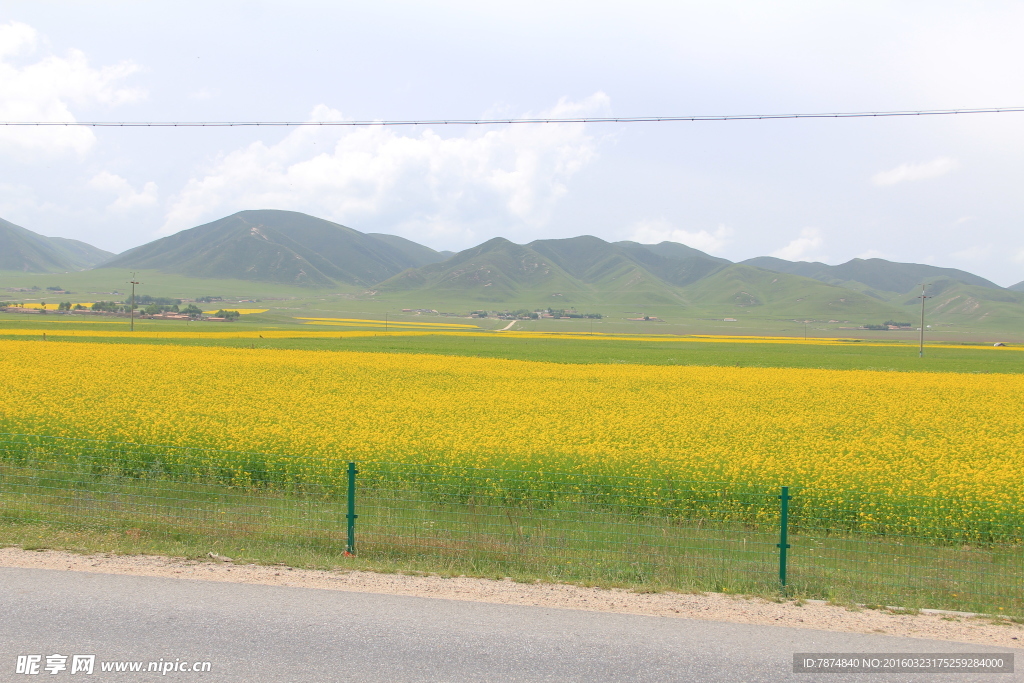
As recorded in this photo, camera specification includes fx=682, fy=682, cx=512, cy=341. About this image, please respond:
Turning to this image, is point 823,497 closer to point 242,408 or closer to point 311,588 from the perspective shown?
point 311,588

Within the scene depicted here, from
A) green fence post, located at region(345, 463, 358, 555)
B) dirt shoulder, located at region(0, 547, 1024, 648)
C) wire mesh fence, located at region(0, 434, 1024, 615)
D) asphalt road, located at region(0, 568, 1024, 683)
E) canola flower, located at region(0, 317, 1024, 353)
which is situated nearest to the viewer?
asphalt road, located at region(0, 568, 1024, 683)

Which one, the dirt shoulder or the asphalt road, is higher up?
the asphalt road

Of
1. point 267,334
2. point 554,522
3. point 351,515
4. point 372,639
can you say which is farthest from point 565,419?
point 267,334

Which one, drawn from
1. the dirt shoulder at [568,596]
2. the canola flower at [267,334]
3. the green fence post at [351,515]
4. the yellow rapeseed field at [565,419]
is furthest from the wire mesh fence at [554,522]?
the canola flower at [267,334]

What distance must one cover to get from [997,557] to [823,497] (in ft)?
8.30

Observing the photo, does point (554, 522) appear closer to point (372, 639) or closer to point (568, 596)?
point (568, 596)

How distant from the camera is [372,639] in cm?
655

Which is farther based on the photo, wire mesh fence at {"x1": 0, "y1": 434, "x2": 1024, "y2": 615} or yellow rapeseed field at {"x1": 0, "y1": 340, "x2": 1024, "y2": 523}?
yellow rapeseed field at {"x1": 0, "y1": 340, "x2": 1024, "y2": 523}

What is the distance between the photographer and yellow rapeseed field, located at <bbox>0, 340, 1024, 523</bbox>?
1352 centimetres

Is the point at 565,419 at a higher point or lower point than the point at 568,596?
higher

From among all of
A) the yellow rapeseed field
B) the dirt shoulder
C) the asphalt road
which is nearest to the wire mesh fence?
the dirt shoulder

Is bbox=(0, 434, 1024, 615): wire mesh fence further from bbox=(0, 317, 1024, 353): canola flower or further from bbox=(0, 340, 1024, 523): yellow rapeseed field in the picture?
bbox=(0, 317, 1024, 353): canola flower

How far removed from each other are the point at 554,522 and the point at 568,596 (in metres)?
3.31

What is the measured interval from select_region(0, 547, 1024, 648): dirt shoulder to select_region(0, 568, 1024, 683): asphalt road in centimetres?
25
